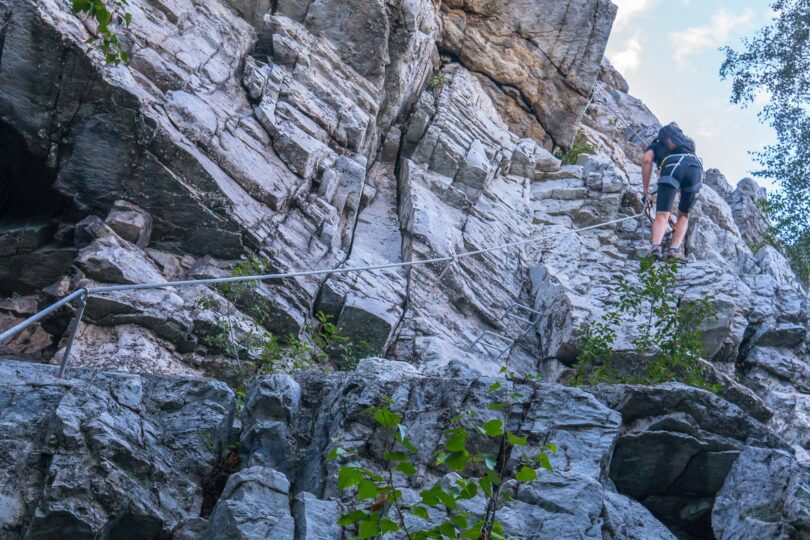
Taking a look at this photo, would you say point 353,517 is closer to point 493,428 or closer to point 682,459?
point 493,428

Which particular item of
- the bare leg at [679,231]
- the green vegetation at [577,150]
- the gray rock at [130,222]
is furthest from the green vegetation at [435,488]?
the green vegetation at [577,150]

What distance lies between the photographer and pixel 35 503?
4.63 meters

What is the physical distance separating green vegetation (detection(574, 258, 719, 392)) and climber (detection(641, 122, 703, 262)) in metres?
1.22

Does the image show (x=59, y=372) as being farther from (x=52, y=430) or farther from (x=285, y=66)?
(x=285, y=66)

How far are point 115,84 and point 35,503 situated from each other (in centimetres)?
641

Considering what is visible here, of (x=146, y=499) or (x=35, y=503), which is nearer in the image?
(x=35, y=503)

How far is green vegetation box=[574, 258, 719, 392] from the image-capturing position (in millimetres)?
9859

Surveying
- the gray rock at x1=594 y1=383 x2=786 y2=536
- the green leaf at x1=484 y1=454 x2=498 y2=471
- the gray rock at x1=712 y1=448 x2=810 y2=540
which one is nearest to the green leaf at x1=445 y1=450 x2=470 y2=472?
the green leaf at x1=484 y1=454 x2=498 y2=471

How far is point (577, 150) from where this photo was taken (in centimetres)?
1958

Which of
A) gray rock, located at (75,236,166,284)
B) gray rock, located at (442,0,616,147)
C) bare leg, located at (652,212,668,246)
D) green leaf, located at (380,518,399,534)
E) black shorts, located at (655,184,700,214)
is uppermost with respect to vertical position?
gray rock, located at (442,0,616,147)

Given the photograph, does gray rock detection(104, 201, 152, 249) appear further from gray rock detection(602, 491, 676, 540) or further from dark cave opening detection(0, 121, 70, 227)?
gray rock detection(602, 491, 676, 540)

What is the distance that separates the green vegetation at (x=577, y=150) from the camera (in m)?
19.2

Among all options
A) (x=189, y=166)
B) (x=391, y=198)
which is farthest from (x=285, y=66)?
(x=189, y=166)

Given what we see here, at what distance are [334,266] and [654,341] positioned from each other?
4.47m
